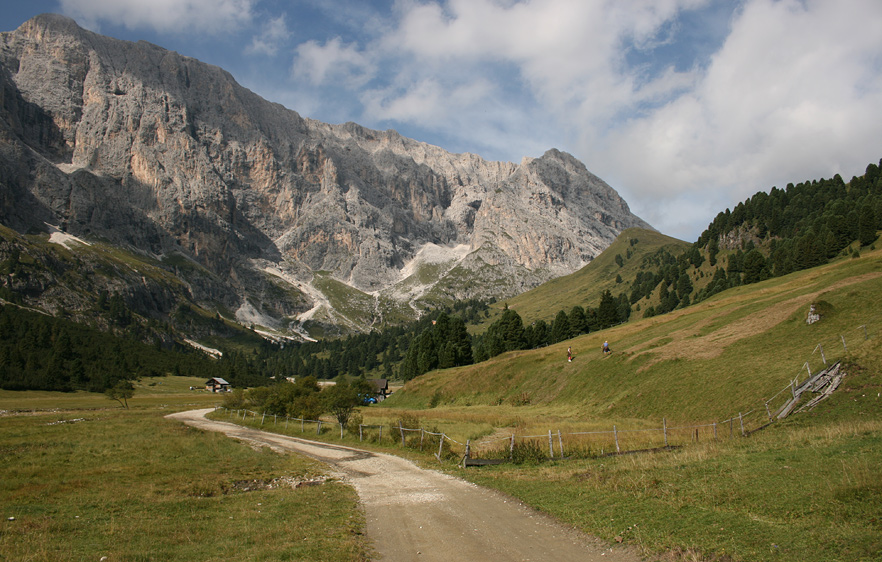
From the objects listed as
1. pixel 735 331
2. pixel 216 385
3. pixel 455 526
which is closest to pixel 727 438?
pixel 455 526

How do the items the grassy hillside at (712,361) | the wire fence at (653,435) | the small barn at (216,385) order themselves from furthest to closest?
the small barn at (216,385) → the grassy hillside at (712,361) → the wire fence at (653,435)

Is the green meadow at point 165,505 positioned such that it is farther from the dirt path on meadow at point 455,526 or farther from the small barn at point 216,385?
the small barn at point 216,385

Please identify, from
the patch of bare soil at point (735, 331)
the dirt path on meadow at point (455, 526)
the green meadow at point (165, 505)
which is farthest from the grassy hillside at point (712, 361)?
the green meadow at point (165, 505)

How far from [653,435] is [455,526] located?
19962mm

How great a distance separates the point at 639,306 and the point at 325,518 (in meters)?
170

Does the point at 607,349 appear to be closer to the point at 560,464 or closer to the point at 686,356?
the point at 686,356

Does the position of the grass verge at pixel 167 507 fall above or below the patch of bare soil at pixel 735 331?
below

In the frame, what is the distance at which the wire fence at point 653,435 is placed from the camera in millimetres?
27312

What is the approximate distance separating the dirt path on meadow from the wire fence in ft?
16.7

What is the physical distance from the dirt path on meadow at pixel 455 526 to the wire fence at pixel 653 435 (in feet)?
16.7

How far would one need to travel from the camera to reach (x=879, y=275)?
47.3m

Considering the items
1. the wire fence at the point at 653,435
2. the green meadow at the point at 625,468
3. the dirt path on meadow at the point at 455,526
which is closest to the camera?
the green meadow at the point at 625,468

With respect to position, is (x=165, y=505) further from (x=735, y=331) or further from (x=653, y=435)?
(x=735, y=331)

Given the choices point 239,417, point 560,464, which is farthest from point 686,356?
point 239,417
